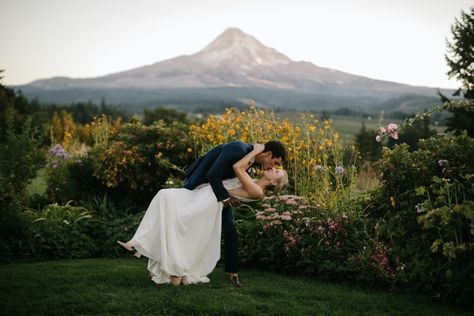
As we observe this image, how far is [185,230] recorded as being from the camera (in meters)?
5.70

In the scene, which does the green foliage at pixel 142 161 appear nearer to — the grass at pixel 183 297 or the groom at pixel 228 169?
the grass at pixel 183 297

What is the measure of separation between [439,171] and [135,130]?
6379 millimetres

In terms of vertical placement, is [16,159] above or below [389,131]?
below


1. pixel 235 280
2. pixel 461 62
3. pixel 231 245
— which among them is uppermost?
pixel 461 62

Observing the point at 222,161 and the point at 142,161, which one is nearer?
the point at 222,161

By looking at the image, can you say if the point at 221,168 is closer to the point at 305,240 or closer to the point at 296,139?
the point at 305,240

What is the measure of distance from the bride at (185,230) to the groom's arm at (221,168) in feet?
0.31

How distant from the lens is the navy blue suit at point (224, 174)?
567 centimetres

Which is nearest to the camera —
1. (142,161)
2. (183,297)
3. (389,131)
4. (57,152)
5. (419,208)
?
(183,297)

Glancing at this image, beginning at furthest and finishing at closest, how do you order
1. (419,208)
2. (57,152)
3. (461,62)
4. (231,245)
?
1. (461,62)
2. (57,152)
3. (231,245)
4. (419,208)

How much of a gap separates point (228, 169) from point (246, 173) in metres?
0.25

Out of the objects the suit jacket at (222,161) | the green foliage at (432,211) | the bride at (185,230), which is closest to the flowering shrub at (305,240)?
the green foliage at (432,211)

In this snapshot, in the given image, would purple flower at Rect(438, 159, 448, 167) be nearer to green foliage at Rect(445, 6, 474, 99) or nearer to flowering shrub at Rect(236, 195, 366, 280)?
flowering shrub at Rect(236, 195, 366, 280)

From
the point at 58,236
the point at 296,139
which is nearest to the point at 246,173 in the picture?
the point at 58,236
